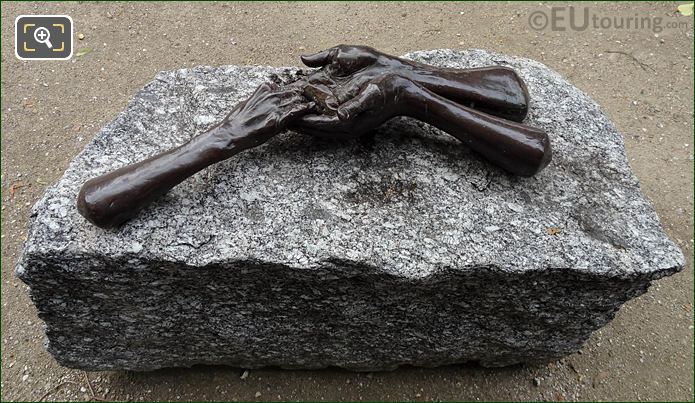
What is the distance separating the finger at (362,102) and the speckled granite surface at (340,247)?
246mm

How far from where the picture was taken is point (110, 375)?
2.60m

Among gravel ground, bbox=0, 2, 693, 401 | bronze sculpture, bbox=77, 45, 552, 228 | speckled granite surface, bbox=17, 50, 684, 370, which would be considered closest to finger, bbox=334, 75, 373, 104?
bronze sculpture, bbox=77, 45, 552, 228

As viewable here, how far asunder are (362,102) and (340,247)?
469 millimetres

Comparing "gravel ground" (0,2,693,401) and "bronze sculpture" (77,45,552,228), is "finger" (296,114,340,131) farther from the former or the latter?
"gravel ground" (0,2,693,401)

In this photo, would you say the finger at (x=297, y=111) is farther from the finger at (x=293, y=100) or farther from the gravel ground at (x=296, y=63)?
the gravel ground at (x=296, y=63)

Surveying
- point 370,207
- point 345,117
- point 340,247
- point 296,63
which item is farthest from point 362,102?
point 296,63

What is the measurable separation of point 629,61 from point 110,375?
3807 millimetres

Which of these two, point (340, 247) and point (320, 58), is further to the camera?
point (320, 58)

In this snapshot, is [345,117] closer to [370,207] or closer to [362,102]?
[362,102]

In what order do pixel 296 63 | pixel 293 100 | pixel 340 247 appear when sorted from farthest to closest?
pixel 296 63 < pixel 293 100 < pixel 340 247

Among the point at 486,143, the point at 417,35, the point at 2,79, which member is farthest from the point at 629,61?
the point at 2,79

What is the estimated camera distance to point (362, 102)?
1.84 meters

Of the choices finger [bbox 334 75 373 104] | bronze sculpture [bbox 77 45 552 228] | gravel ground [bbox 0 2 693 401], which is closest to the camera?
bronze sculpture [bbox 77 45 552 228]

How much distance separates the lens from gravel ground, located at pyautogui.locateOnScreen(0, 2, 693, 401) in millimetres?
2602
